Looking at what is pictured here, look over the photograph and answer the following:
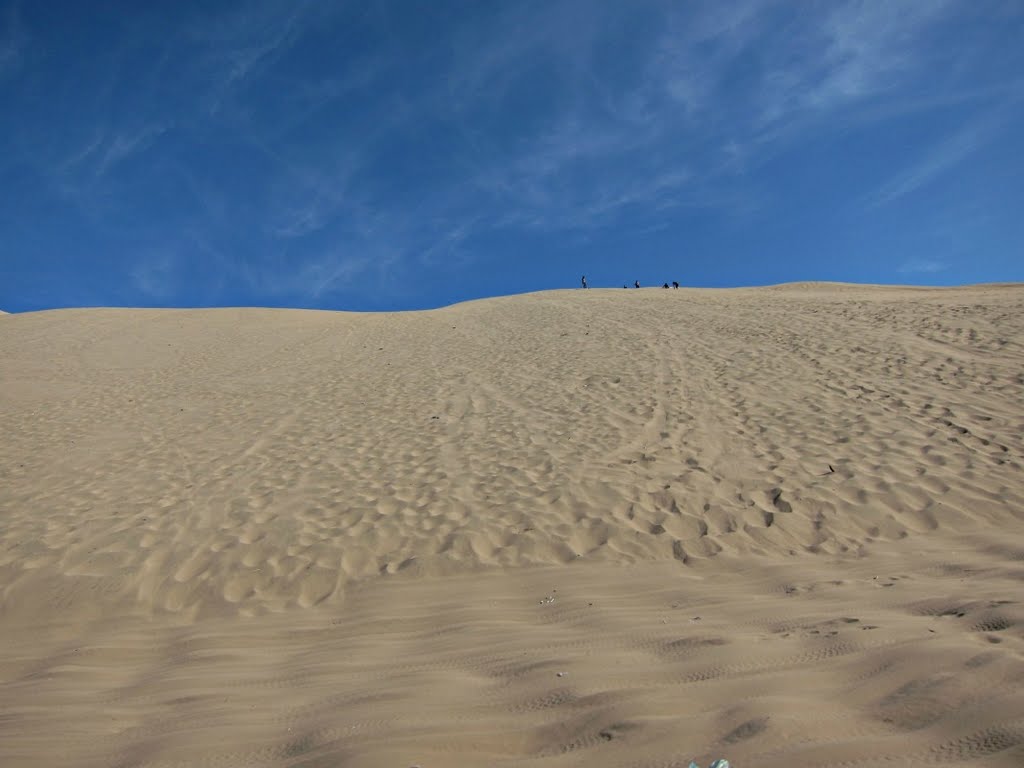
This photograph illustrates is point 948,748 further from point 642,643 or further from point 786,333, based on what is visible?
point 786,333

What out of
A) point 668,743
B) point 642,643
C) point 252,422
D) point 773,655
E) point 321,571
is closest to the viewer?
point 668,743

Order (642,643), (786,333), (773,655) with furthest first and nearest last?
(786,333) → (642,643) → (773,655)

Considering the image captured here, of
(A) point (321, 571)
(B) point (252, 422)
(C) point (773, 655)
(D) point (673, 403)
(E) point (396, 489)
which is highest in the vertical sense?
(B) point (252, 422)

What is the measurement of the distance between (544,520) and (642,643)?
289 centimetres

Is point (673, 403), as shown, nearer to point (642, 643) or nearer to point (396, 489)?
point (396, 489)

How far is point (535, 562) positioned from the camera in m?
5.29

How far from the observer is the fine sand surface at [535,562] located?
7.63 feet

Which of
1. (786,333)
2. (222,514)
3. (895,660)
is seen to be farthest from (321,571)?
(786,333)

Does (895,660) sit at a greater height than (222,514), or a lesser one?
lesser

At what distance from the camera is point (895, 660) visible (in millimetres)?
2475

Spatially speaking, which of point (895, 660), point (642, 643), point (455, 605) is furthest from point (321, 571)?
point (895, 660)

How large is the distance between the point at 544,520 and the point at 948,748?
14.5ft

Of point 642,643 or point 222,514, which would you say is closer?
point 642,643

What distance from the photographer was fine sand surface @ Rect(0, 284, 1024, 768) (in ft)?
7.63
